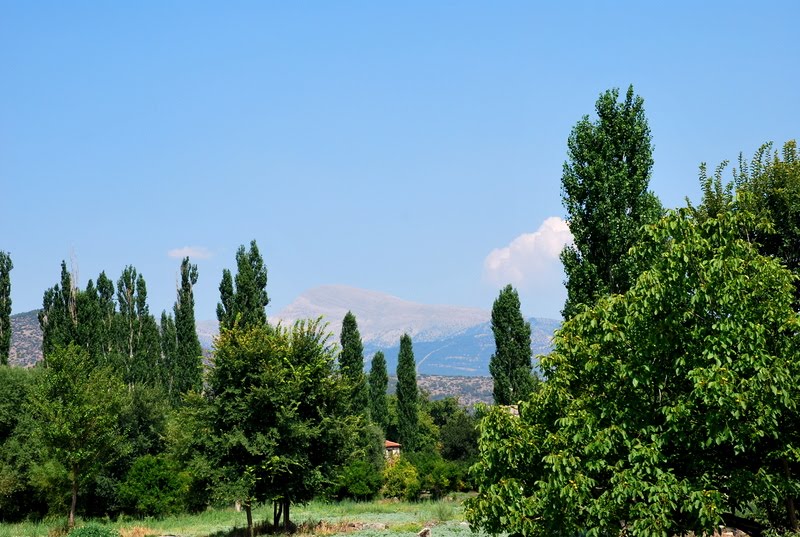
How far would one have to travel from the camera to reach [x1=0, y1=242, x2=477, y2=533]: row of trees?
1175 inches

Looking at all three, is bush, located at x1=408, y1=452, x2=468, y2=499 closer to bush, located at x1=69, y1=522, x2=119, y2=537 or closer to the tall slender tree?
the tall slender tree

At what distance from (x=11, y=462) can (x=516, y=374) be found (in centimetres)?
3460

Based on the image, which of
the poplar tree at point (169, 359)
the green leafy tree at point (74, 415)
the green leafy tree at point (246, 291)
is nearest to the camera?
the green leafy tree at point (74, 415)

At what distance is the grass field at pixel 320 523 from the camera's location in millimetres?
32375

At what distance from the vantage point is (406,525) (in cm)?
3531

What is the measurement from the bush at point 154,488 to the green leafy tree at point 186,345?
44.8 ft

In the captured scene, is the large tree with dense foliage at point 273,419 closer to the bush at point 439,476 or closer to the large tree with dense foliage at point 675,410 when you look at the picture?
the large tree with dense foliage at point 675,410

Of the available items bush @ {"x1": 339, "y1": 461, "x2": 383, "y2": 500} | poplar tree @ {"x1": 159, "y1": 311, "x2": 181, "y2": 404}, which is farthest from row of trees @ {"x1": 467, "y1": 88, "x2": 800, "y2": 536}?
poplar tree @ {"x1": 159, "y1": 311, "x2": 181, "y2": 404}

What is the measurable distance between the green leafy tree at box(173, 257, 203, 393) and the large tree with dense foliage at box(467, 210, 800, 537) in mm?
48475

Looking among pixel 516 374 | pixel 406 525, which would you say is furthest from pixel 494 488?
pixel 516 374

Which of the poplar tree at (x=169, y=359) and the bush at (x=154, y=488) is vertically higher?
the poplar tree at (x=169, y=359)

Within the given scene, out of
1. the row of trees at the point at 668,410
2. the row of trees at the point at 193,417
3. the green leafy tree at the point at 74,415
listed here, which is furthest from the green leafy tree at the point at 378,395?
the row of trees at the point at 668,410

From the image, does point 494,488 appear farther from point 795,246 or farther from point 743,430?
point 795,246

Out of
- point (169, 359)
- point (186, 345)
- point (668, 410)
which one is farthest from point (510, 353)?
point (668, 410)
